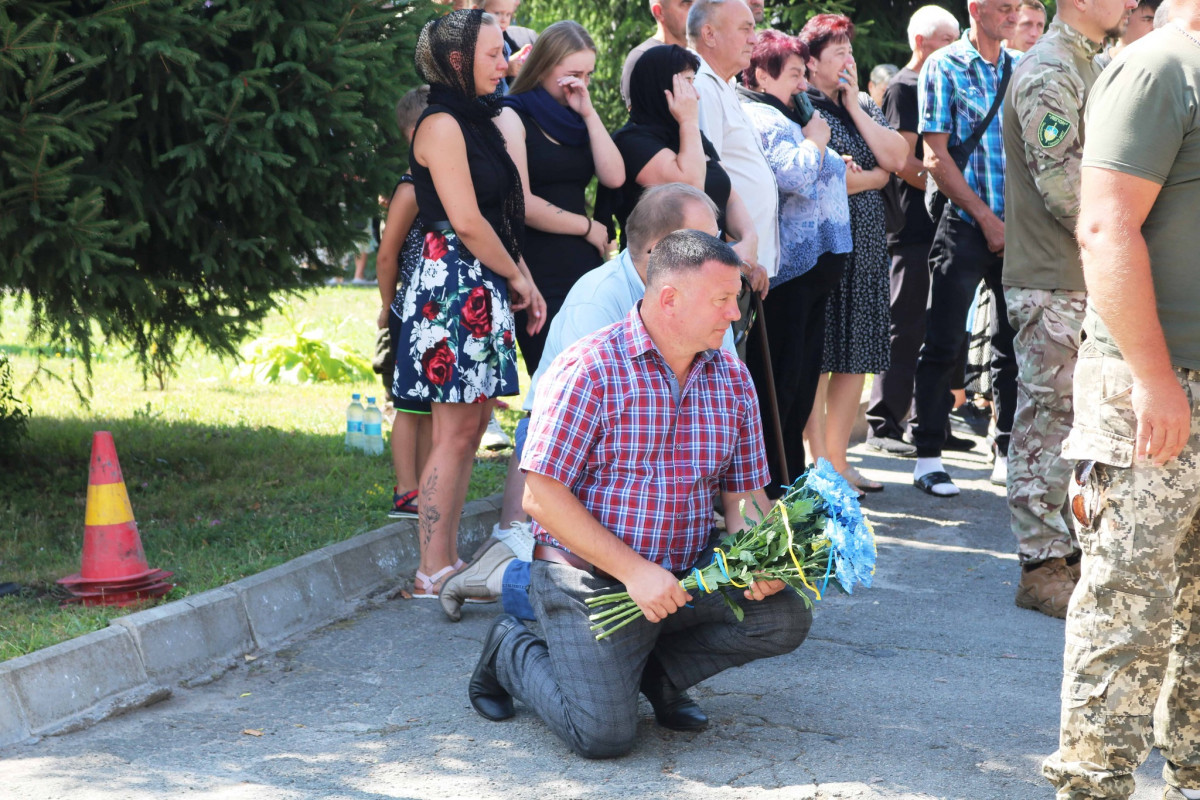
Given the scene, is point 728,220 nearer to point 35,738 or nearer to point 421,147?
point 421,147

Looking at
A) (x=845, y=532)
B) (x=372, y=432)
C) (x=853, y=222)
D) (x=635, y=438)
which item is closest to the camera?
(x=845, y=532)

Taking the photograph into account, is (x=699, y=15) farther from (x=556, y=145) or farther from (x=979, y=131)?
(x=979, y=131)

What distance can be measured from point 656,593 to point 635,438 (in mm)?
485

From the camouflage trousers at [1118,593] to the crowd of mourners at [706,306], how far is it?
0.01 metres

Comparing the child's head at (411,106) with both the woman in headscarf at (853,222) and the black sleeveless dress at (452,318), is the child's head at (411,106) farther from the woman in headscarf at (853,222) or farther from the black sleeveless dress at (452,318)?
the woman in headscarf at (853,222)

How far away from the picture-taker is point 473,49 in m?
5.02

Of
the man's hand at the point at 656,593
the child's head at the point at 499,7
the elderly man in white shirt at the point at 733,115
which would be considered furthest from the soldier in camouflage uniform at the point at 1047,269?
the child's head at the point at 499,7

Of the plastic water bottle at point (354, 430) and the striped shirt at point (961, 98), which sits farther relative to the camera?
the plastic water bottle at point (354, 430)

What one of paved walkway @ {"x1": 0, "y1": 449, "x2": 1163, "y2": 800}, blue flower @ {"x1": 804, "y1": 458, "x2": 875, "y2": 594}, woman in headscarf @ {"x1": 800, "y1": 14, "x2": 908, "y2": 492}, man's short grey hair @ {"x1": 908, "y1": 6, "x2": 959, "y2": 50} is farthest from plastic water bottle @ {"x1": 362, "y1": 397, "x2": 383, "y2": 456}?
man's short grey hair @ {"x1": 908, "y1": 6, "x2": 959, "y2": 50}

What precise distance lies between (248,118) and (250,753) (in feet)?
8.86

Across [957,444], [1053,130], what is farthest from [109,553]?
[957,444]

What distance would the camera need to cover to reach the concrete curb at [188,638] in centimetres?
388

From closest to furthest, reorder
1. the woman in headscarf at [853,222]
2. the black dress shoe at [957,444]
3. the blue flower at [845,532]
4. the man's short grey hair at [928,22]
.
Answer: the blue flower at [845,532], the woman in headscarf at [853,222], the man's short grey hair at [928,22], the black dress shoe at [957,444]

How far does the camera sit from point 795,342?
6352mm
